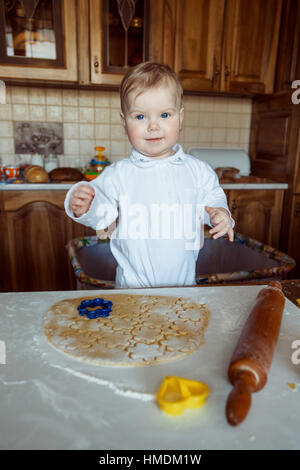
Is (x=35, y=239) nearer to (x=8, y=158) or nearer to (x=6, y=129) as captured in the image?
(x=8, y=158)

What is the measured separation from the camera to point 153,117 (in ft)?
2.48

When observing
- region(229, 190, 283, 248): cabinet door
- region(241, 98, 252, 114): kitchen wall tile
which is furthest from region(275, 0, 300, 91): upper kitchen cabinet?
region(229, 190, 283, 248): cabinet door

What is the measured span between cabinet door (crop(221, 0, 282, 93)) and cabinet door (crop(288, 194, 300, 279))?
721 millimetres

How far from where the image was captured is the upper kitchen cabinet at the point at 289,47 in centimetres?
203

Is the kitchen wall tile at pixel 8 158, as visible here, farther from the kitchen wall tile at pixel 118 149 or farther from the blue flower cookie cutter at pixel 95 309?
the blue flower cookie cutter at pixel 95 309

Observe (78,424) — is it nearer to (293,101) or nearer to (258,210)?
(258,210)

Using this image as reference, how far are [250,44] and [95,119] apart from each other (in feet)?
3.35

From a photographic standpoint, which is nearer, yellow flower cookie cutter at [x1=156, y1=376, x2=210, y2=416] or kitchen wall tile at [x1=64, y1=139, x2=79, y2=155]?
yellow flower cookie cutter at [x1=156, y1=376, x2=210, y2=416]

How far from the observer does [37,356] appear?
49cm

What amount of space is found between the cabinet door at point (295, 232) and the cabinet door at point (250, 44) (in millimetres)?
721

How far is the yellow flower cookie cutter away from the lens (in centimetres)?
38

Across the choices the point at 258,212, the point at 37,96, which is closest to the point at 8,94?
the point at 37,96

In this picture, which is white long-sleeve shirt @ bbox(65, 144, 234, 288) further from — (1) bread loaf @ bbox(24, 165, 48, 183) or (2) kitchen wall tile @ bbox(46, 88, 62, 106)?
(2) kitchen wall tile @ bbox(46, 88, 62, 106)

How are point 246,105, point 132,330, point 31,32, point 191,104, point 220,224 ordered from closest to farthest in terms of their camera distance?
point 132,330 → point 220,224 → point 31,32 → point 191,104 → point 246,105
